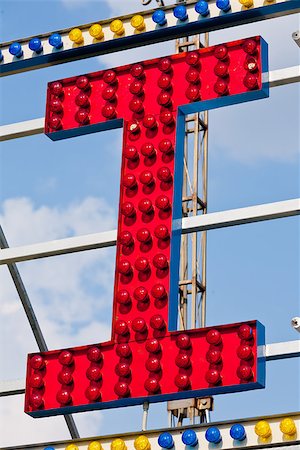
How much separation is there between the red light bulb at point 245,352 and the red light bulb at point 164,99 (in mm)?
2834

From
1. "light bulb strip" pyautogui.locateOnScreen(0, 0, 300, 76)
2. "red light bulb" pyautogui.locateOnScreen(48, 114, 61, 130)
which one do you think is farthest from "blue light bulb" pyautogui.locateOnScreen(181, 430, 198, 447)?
"light bulb strip" pyautogui.locateOnScreen(0, 0, 300, 76)


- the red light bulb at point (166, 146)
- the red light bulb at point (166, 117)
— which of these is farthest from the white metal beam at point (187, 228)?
the red light bulb at point (166, 117)

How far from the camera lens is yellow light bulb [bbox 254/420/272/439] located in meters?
11.8

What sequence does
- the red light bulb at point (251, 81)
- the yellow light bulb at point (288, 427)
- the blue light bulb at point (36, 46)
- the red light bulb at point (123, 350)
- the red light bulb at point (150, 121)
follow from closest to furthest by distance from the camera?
the yellow light bulb at point (288, 427), the red light bulb at point (123, 350), the red light bulb at point (251, 81), the red light bulb at point (150, 121), the blue light bulb at point (36, 46)

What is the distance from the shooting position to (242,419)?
39.4 ft

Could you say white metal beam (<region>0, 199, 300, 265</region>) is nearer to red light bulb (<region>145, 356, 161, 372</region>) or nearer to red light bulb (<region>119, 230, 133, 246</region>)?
red light bulb (<region>119, 230, 133, 246</region>)

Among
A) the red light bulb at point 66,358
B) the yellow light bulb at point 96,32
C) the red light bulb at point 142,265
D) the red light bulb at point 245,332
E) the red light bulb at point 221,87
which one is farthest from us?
the yellow light bulb at point 96,32

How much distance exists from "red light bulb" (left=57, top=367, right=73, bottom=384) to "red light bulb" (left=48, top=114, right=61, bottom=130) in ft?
8.85

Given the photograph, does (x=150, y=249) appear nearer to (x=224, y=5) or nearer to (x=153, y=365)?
(x=153, y=365)

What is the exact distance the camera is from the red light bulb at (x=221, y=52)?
46.2 ft

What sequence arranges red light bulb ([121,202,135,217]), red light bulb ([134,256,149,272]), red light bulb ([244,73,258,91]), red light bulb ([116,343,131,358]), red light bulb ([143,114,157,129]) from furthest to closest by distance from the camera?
1. red light bulb ([143,114,157,129])
2. red light bulb ([244,73,258,91])
3. red light bulb ([121,202,135,217])
4. red light bulb ([134,256,149,272])
5. red light bulb ([116,343,131,358])

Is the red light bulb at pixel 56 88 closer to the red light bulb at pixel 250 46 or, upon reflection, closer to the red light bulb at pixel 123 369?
the red light bulb at pixel 250 46

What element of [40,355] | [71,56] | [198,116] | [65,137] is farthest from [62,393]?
[198,116]

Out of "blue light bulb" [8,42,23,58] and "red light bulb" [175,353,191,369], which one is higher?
"blue light bulb" [8,42,23,58]
